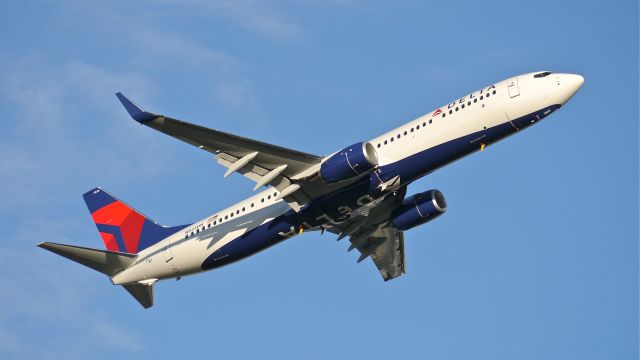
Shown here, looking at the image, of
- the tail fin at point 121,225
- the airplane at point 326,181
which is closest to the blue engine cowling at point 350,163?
the airplane at point 326,181

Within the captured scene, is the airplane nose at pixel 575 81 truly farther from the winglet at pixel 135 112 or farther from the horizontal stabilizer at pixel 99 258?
the horizontal stabilizer at pixel 99 258

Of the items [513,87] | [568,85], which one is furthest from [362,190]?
[568,85]

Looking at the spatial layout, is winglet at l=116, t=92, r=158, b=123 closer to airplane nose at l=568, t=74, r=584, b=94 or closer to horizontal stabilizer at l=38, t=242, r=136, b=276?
horizontal stabilizer at l=38, t=242, r=136, b=276

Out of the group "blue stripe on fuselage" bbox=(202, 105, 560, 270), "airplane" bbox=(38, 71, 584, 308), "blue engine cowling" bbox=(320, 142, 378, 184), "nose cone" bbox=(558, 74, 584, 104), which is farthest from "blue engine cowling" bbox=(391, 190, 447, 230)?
"nose cone" bbox=(558, 74, 584, 104)

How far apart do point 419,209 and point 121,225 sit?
19.6m

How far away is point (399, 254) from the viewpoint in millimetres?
66938

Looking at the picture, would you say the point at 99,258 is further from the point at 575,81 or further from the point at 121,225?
the point at 575,81

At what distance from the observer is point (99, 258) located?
202ft

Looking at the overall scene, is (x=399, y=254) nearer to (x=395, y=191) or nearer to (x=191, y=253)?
(x=395, y=191)

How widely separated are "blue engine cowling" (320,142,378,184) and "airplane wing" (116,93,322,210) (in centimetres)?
131

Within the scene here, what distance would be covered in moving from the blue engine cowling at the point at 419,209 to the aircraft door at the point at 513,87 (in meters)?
8.64

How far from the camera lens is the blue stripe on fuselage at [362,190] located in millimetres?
54688

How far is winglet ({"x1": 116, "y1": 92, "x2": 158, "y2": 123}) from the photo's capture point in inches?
2010

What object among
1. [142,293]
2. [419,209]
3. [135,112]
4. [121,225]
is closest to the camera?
[135,112]
